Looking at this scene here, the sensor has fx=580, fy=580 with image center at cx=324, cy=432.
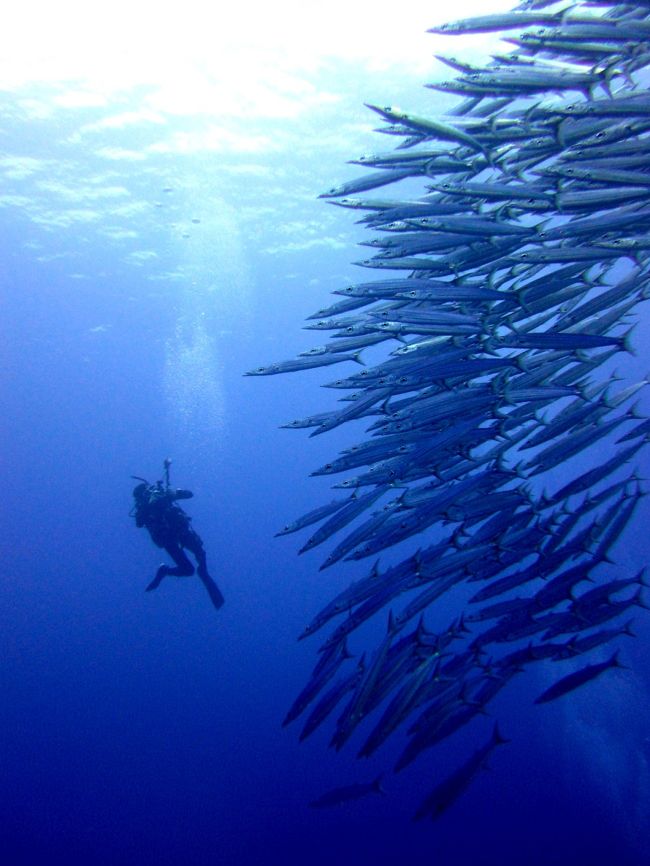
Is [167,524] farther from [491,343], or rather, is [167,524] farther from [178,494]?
[491,343]

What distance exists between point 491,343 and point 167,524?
7.73 m

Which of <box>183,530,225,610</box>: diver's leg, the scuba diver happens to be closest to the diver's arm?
the scuba diver

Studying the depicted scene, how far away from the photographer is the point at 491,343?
468 cm

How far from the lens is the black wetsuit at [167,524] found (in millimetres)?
10359

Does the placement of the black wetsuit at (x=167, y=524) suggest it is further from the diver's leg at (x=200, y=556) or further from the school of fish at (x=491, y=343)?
the school of fish at (x=491, y=343)

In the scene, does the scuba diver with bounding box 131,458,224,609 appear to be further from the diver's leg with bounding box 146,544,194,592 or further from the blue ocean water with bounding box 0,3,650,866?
the blue ocean water with bounding box 0,3,650,866

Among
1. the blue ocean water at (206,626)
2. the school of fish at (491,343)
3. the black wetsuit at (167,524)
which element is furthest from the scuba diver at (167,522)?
the blue ocean water at (206,626)

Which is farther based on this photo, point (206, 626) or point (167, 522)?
point (206, 626)

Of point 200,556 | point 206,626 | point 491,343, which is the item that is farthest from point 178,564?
point 206,626

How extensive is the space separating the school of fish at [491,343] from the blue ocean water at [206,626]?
11639mm

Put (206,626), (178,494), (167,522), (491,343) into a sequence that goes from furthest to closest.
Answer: (206,626)
(167,522)
(178,494)
(491,343)

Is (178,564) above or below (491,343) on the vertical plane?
above

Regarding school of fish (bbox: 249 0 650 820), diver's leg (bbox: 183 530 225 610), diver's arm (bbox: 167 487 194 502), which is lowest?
school of fish (bbox: 249 0 650 820)

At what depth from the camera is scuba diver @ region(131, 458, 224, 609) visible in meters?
10.4
